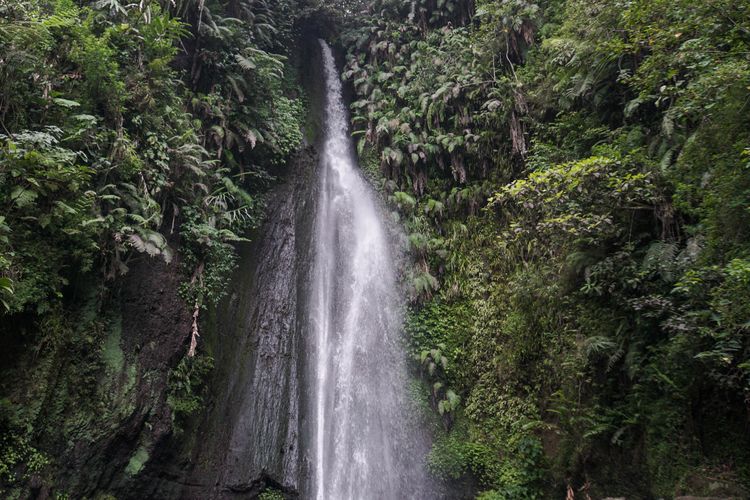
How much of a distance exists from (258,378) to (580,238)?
20.4 ft

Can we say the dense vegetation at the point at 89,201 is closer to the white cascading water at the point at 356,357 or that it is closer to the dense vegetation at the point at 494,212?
the dense vegetation at the point at 494,212

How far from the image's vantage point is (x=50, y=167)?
544 cm

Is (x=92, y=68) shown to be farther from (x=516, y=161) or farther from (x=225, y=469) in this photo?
(x=516, y=161)

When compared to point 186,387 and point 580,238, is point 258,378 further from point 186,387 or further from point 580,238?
point 580,238

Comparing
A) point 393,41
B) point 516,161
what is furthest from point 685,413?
point 393,41

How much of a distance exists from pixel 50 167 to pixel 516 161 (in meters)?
8.85

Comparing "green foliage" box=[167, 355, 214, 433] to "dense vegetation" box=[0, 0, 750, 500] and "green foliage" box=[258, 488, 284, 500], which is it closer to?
"dense vegetation" box=[0, 0, 750, 500]

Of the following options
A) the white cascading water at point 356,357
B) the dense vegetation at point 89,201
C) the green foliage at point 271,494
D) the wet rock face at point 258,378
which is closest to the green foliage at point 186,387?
the dense vegetation at point 89,201

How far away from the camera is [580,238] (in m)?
6.86

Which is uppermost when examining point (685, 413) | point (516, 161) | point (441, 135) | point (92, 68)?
point (441, 135)

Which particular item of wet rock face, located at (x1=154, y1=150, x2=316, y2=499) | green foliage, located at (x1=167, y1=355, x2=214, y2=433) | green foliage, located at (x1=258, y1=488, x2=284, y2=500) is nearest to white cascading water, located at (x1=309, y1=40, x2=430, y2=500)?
wet rock face, located at (x1=154, y1=150, x2=316, y2=499)

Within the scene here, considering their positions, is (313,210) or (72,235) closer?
(72,235)

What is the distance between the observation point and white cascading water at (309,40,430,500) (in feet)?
26.9

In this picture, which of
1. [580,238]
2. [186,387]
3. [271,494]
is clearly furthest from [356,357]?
[580,238]
